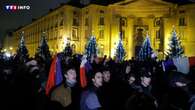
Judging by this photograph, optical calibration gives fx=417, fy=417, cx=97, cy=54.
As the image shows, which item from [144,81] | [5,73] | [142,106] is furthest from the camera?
[5,73]

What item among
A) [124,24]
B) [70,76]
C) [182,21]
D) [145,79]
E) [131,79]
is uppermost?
[182,21]

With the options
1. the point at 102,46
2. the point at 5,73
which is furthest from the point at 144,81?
the point at 102,46

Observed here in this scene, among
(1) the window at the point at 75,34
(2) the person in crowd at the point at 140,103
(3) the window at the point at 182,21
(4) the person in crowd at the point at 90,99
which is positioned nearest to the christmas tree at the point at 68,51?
(4) the person in crowd at the point at 90,99

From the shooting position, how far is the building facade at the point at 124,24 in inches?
2692

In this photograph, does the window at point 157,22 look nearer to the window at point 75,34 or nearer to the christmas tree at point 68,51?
the window at point 75,34

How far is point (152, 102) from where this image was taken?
6113 millimetres

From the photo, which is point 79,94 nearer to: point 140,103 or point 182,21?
point 140,103

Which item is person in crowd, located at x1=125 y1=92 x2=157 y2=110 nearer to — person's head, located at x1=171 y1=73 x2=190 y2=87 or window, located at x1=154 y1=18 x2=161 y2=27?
person's head, located at x1=171 y1=73 x2=190 y2=87

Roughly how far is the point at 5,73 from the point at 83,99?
2.59 m

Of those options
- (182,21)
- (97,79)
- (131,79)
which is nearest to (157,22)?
(182,21)

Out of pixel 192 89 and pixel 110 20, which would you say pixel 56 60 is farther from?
pixel 110 20

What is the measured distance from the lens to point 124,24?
72.9 metres

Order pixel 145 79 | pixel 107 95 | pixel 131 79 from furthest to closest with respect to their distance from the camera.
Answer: pixel 131 79 < pixel 107 95 < pixel 145 79

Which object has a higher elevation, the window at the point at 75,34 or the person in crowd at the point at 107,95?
the window at the point at 75,34
